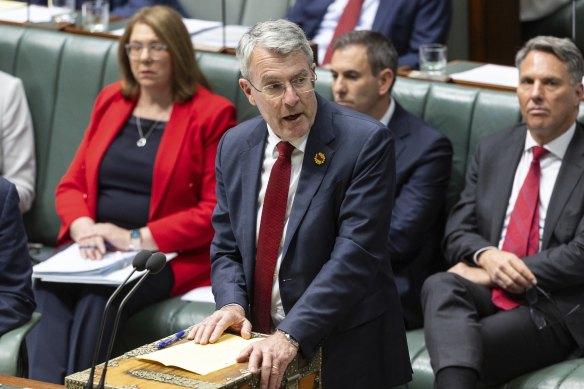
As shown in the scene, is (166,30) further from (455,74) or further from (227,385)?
(227,385)

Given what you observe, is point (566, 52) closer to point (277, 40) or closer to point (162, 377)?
point (277, 40)

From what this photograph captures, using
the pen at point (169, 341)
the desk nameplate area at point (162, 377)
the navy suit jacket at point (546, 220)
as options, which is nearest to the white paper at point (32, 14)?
the navy suit jacket at point (546, 220)

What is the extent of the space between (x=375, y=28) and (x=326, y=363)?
90.7 inches

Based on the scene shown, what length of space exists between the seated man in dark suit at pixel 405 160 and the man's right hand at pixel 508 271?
340 millimetres

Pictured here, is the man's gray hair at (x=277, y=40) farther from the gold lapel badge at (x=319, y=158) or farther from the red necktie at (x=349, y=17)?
the red necktie at (x=349, y=17)

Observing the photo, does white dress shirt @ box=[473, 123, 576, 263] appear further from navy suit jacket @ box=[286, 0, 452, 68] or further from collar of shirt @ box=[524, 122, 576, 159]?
navy suit jacket @ box=[286, 0, 452, 68]

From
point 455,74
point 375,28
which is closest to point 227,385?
point 455,74

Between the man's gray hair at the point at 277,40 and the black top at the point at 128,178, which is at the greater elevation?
the man's gray hair at the point at 277,40

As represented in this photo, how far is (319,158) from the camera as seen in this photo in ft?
9.17

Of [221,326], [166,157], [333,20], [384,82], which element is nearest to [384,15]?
[333,20]

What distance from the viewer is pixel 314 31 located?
5.14 m

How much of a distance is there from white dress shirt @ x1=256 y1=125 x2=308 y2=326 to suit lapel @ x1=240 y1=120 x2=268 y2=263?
0.01 meters

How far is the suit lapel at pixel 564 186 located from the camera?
356cm

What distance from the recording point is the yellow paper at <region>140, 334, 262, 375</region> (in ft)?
8.21
